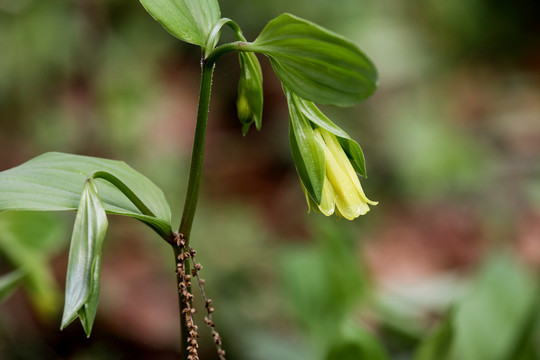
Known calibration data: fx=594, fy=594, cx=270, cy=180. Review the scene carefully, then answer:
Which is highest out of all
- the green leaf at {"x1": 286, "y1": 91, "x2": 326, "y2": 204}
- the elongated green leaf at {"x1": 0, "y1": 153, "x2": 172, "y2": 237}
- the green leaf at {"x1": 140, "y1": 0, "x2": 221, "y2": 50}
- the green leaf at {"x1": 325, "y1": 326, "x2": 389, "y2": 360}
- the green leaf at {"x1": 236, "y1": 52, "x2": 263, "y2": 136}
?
the green leaf at {"x1": 140, "y1": 0, "x2": 221, "y2": 50}

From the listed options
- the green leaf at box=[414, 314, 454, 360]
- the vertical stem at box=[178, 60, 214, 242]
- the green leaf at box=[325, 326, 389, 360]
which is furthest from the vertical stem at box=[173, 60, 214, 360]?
the green leaf at box=[414, 314, 454, 360]

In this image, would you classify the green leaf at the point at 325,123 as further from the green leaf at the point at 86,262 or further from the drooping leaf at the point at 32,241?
the drooping leaf at the point at 32,241

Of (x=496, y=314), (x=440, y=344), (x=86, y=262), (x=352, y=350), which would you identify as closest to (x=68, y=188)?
(x=86, y=262)

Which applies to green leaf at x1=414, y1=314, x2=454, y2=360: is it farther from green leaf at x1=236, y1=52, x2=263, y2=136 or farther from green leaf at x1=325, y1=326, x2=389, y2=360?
green leaf at x1=236, y1=52, x2=263, y2=136

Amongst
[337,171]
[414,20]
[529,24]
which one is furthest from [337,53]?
[529,24]

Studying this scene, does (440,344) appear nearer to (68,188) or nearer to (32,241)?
(68,188)

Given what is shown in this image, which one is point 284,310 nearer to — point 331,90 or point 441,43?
point 331,90
